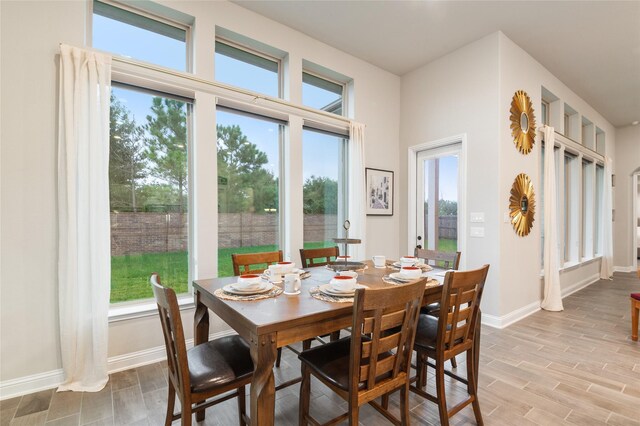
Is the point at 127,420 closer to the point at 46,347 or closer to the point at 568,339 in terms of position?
the point at 46,347

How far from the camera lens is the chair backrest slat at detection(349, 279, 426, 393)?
131 cm

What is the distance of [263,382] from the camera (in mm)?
1325

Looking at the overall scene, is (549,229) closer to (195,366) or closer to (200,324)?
(200,324)

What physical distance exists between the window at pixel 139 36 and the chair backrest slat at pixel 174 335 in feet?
7.62

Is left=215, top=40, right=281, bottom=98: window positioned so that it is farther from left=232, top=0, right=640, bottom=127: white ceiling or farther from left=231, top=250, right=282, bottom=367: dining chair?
left=231, top=250, right=282, bottom=367: dining chair

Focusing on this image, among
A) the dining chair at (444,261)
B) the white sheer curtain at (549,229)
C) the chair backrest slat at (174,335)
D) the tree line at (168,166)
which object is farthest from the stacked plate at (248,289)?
the white sheer curtain at (549,229)

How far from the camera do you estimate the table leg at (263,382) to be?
4.33ft

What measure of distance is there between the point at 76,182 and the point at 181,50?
5.34ft

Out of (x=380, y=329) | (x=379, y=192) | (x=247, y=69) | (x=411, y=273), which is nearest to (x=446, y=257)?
(x=411, y=273)

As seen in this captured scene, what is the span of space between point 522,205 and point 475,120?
1.21 metres

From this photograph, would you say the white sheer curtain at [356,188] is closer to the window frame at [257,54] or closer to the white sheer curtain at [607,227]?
the window frame at [257,54]

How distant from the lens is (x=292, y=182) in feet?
11.6

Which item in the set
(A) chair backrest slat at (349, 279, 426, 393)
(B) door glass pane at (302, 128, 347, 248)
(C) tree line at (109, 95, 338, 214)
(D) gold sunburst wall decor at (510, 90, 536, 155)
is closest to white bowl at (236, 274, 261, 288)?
(A) chair backrest slat at (349, 279, 426, 393)

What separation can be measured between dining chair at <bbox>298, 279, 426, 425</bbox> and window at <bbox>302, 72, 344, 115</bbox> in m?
3.01
